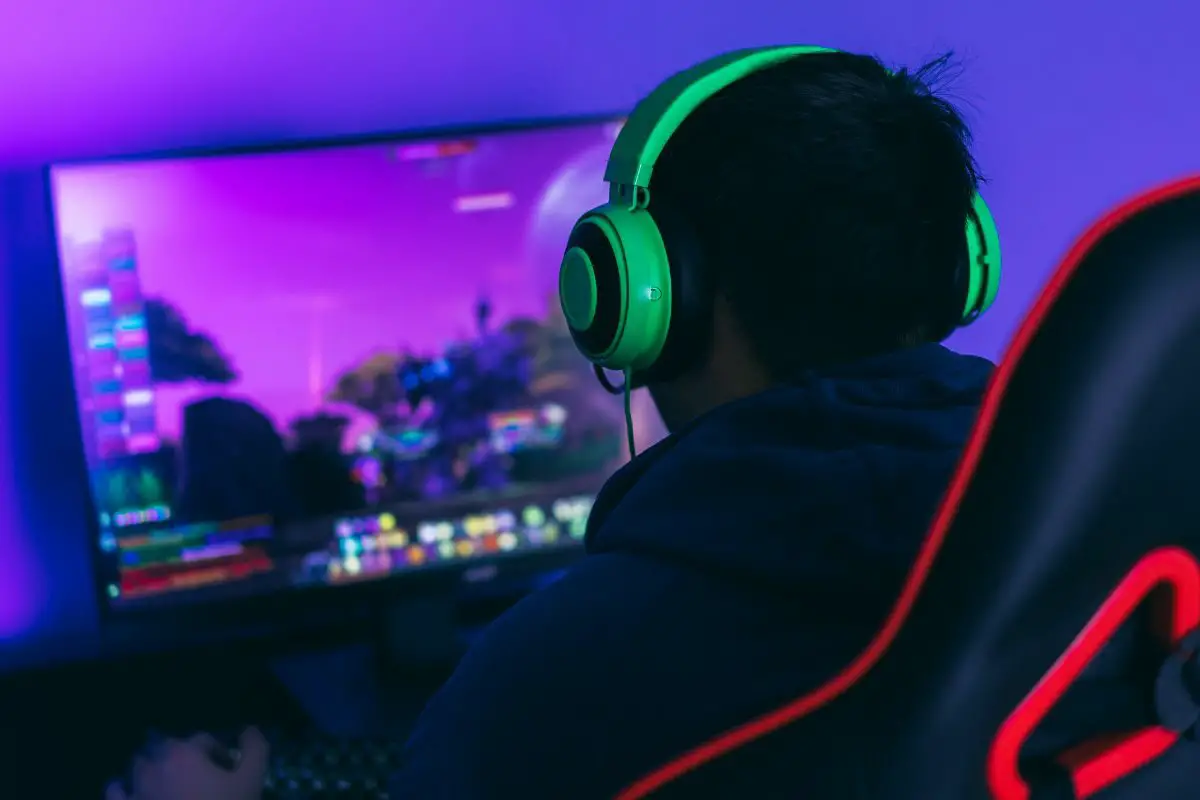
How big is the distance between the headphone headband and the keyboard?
64 cm

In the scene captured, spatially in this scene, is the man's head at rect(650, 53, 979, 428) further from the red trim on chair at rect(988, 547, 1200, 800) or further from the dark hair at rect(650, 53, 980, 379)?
the red trim on chair at rect(988, 547, 1200, 800)

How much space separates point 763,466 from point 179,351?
0.89 meters

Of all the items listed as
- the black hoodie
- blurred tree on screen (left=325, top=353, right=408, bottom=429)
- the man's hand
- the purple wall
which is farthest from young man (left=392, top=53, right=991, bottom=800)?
the purple wall

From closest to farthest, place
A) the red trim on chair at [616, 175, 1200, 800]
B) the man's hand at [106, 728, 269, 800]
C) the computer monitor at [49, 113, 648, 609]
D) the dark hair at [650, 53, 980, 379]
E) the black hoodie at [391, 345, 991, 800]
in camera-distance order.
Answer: the red trim on chair at [616, 175, 1200, 800] → the black hoodie at [391, 345, 991, 800] → the dark hair at [650, 53, 980, 379] → the man's hand at [106, 728, 269, 800] → the computer monitor at [49, 113, 648, 609]

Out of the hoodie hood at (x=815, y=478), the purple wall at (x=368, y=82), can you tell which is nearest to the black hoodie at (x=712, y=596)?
the hoodie hood at (x=815, y=478)

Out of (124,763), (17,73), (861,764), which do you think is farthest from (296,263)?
(861,764)

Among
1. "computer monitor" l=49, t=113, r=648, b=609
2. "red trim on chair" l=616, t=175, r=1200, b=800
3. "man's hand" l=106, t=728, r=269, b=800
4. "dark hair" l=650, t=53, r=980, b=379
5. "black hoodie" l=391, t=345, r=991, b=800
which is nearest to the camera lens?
"red trim on chair" l=616, t=175, r=1200, b=800

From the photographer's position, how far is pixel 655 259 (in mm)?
778

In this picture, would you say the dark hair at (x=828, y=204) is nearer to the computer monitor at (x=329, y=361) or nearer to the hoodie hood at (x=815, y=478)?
the hoodie hood at (x=815, y=478)

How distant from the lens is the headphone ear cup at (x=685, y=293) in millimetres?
762

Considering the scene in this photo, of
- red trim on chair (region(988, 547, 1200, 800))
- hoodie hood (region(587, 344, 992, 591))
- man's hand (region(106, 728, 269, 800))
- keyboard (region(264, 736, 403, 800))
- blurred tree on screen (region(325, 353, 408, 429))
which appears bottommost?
keyboard (region(264, 736, 403, 800))

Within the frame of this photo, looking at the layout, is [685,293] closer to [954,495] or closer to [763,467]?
[763,467]

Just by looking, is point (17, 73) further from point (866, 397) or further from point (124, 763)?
point (866, 397)

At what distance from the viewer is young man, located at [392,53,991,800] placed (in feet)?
1.78
